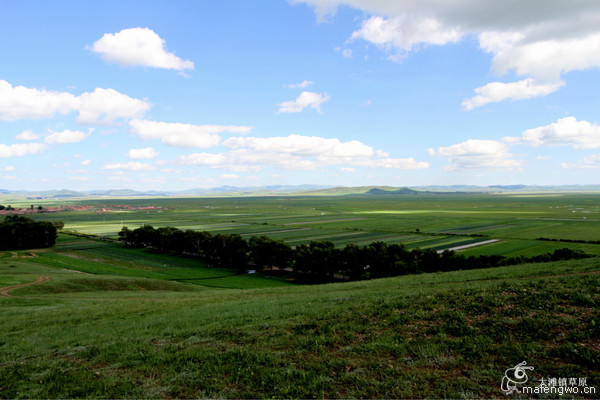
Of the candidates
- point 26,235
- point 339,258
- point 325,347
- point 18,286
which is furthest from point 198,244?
point 325,347

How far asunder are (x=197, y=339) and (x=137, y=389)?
14.0 feet

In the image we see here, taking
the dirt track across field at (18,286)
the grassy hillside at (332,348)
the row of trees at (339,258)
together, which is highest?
the grassy hillside at (332,348)

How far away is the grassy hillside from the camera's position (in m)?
8.94

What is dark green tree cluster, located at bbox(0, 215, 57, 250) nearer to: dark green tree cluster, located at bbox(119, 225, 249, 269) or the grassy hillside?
dark green tree cluster, located at bbox(119, 225, 249, 269)

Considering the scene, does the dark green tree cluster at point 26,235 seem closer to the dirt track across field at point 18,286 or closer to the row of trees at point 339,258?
the row of trees at point 339,258

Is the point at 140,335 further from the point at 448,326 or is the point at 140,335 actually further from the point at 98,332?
the point at 448,326

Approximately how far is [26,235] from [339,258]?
8772 cm

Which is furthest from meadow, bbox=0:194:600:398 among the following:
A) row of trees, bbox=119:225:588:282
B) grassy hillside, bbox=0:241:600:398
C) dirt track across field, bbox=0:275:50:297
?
row of trees, bbox=119:225:588:282

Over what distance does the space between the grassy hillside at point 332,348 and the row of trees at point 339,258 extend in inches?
1745

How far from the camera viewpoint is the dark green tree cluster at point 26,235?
8781cm

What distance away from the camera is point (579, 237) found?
8712 cm

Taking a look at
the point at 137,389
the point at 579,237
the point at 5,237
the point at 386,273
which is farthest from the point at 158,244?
the point at 579,237

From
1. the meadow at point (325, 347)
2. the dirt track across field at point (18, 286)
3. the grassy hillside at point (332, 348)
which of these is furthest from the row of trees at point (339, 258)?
the grassy hillside at point (332, 348)

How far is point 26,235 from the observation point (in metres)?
90.2
